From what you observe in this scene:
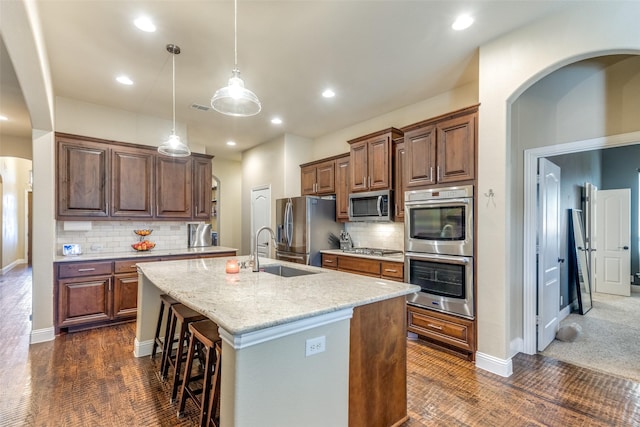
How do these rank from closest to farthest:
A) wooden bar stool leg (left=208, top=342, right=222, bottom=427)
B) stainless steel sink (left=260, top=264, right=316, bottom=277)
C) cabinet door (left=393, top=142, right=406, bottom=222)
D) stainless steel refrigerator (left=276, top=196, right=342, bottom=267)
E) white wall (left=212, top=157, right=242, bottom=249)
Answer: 1. wooden bar stool leg (left=208, top=342, right=222, bottom=427)
2. stainless steel sink (left=260, top=264, right=316, bottom=277)
3. cabinet door (left=393, top=142, right=406, bottom=222)
4. stainless steel refrigerator (left=276, top=196, right=342, bottom=267)
5. white wall (left=212, top=157, right=242, bottom=249)

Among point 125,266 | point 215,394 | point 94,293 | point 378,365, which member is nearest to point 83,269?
point 94,293

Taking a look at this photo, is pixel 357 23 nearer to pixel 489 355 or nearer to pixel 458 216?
pixel 458 216

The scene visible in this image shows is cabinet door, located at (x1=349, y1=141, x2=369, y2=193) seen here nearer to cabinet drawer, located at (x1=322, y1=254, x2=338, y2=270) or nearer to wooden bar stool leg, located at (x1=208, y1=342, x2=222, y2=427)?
cabinet drawer, located at (x1=322, y1=254, x2=338, y2=270)

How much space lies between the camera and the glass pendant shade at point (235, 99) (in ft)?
6.80

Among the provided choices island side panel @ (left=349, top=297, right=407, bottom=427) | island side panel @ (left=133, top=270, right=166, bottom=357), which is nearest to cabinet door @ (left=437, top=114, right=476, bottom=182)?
island side panel @ (left=349, top=297, right=407, bottom=427)

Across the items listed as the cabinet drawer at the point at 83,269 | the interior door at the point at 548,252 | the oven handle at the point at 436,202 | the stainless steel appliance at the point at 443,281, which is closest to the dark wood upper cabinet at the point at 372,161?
the oven handle at the point at 436,202

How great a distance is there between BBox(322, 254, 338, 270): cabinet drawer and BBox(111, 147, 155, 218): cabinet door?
8.88ft

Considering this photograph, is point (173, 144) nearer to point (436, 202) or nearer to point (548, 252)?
point (436, 202)

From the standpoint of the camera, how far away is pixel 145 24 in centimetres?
254

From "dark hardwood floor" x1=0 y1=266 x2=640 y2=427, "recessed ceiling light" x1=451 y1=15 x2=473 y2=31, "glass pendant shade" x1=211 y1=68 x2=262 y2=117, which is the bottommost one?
"dark hardwood floor" x1=0 y1=266 x2=640 y2=427

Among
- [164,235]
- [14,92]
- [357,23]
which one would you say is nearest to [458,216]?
[357,23]

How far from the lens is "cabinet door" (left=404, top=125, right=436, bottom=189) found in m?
3.20

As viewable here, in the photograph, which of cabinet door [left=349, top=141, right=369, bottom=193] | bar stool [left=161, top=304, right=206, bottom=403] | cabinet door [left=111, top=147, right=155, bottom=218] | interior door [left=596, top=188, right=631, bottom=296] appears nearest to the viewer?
bar stool [left=161, top=304, right=206, bottom=403]

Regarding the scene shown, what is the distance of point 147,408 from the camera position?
2141 millimetres
